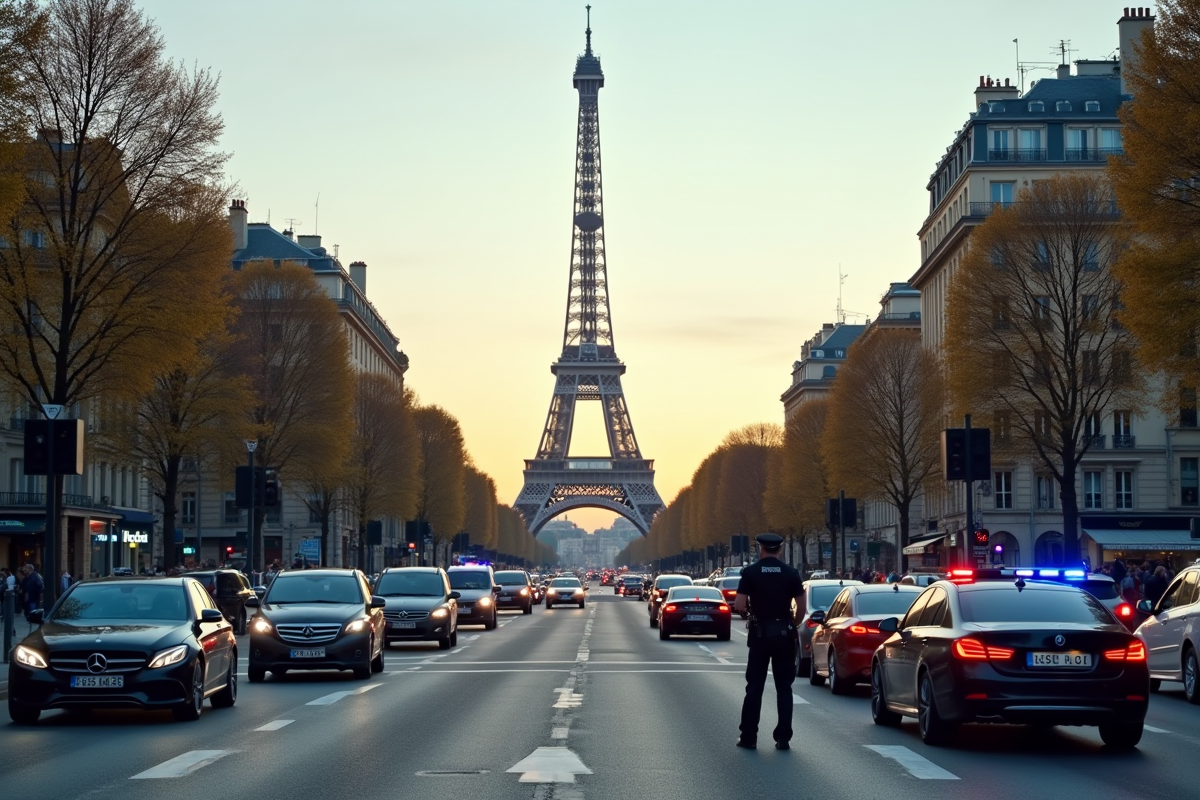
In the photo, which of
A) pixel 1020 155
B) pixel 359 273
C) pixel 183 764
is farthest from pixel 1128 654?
pixel 359 273

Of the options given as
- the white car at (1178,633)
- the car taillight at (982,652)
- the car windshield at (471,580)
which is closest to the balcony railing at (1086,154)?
the car windshield at (471,580)

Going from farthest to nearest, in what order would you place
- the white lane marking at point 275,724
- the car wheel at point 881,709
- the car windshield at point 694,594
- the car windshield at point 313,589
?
the car windshield at point 694,594, the car windshield at point 313,589, the car wheel at point 881,709, the white lane marking at point 275,724

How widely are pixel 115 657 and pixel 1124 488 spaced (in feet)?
232

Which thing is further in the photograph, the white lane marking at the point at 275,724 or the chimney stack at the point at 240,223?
the chimney stack at the point at 240,223

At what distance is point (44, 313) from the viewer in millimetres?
37688

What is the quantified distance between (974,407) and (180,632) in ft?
126

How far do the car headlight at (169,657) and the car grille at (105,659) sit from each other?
0.12 m

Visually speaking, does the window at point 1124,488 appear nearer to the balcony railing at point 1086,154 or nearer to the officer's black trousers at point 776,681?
the balcony railing at point 1086,154

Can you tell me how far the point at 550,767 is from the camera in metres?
13.8

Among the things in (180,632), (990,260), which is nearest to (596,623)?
(990,260)

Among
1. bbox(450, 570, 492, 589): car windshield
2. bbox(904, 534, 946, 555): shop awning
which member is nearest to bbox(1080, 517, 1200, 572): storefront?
bbox(904, 534, 946, 555): shop awning

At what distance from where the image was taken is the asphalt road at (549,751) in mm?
12594

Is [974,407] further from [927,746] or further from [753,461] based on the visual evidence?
[753,461]

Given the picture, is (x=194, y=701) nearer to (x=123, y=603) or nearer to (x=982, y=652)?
(x=123, y=603)
